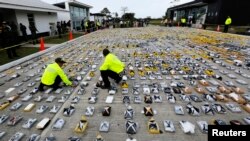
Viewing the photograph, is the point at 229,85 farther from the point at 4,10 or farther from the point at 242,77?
the point at 4,10

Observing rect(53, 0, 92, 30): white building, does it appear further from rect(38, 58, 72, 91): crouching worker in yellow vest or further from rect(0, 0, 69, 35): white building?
rect(38, 58, 72, 91): crouching worker in yellow vest

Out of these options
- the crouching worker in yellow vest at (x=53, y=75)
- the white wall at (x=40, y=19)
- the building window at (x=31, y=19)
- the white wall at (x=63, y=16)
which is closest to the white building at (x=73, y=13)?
the white wall at (x=63, y=16)

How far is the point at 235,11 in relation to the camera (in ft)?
71.5

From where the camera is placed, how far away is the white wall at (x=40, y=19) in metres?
14.2

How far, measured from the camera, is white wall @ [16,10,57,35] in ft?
46.5

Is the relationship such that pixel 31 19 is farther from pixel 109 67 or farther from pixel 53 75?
pixel 109 67

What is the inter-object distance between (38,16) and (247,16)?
82.5 ft

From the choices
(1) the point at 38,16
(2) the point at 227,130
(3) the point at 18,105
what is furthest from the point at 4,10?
(2) the point at 227,130

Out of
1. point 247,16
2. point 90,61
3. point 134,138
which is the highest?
point 247,16

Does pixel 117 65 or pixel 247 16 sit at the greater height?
pixel 247 16

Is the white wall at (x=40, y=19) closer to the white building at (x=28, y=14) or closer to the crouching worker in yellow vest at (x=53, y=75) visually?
the white building at (x=28, y=14)

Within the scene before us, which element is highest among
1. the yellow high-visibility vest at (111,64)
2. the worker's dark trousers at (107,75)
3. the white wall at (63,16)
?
the white wall at (63,16)

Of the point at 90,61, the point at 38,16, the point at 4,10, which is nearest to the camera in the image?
the point at 90,61

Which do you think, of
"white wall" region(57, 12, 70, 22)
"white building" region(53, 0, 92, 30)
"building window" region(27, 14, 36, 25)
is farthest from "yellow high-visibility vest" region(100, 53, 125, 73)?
"white building" region(53, 0, 92, 30)
